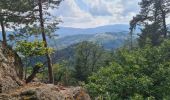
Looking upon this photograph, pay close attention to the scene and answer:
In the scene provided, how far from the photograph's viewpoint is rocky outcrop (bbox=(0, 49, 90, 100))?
1393 cm

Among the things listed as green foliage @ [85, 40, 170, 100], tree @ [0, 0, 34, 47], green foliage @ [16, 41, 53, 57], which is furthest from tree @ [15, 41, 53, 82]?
tree @ [0, 0, 34, 47]

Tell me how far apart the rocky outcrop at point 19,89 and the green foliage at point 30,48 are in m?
0.63

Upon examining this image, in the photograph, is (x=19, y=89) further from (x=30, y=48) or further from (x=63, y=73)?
(x=63, y=73)

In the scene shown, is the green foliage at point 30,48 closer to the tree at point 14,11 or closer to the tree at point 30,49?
the tree at point 30,49

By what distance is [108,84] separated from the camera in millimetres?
36500

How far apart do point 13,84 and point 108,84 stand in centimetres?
2178

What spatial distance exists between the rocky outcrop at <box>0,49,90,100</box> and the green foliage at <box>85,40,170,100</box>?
13254 millimetres

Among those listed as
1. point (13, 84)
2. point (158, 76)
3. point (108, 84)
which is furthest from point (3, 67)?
point (158, 76)

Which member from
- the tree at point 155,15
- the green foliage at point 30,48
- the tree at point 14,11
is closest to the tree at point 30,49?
the green foliage at point 30,48

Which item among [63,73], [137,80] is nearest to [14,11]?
[137,80]

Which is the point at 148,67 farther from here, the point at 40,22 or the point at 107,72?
the point at 40,22

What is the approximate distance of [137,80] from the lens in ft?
111

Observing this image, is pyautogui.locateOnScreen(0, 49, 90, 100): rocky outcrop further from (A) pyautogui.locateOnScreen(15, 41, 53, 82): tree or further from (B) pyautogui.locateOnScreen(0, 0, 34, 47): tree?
(B) pyautogui.locateOnScreen(0, 0, 34, 47): tree

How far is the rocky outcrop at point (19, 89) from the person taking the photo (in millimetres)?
13934
